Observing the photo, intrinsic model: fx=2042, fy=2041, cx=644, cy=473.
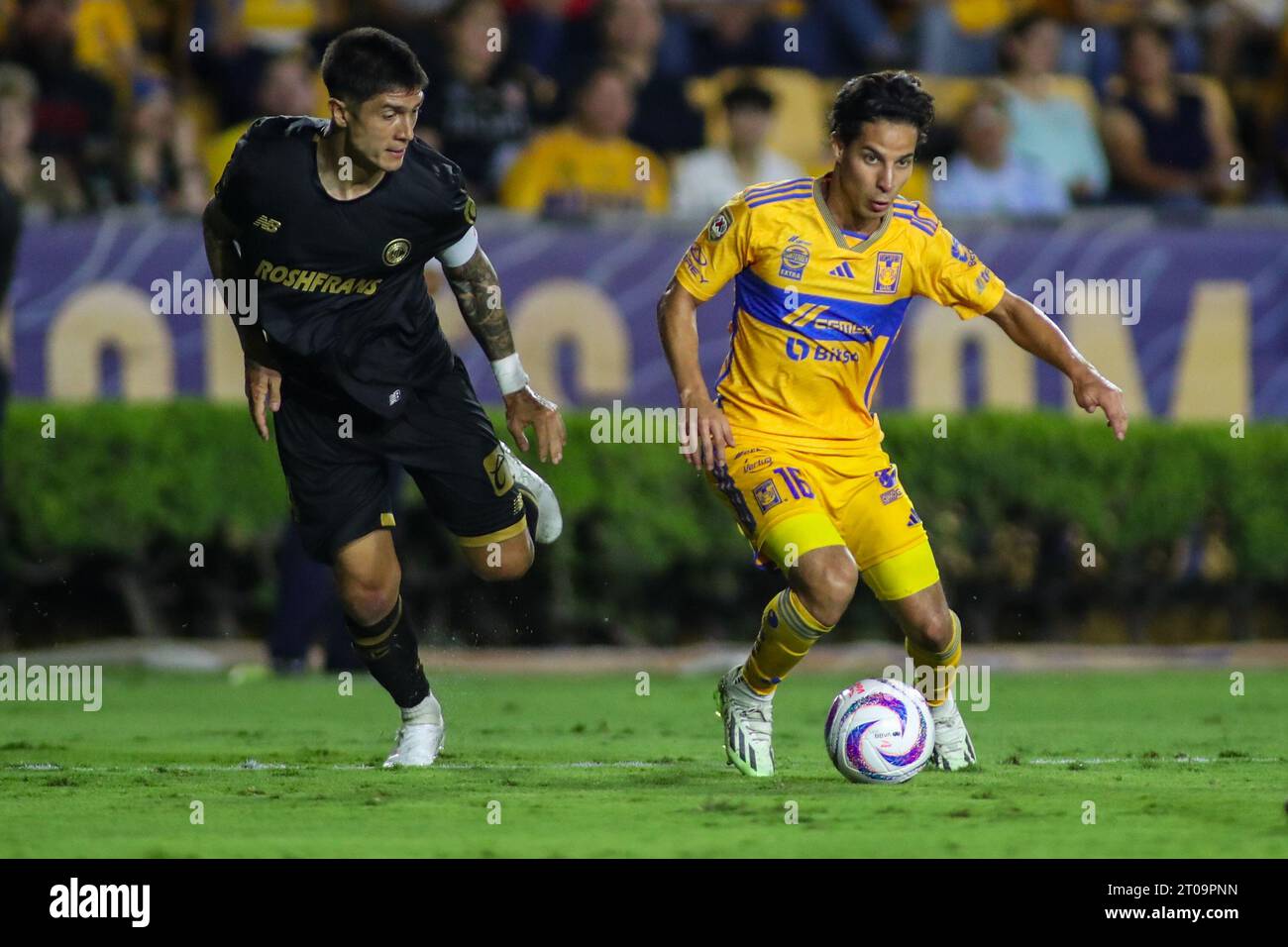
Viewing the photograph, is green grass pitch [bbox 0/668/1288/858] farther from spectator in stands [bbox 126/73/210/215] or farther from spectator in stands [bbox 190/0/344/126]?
spectator in stands [bbox 190/0/344/126]

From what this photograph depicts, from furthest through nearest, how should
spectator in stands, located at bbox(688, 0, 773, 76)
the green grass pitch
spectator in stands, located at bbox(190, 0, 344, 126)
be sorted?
spectator in stands, located at bbox(688, 0, 773, 76) < spectator in stands, located at bbox(190, 0, 344, 126) < the green grass pitch

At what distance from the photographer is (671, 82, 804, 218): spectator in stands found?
47.8 feet

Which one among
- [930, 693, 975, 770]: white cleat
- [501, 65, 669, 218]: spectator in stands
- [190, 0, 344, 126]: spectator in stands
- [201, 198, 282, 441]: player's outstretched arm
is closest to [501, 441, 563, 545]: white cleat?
[201, 198, 282, 441]: player's outstretched arm

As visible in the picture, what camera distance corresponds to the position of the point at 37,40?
14523 millimetres

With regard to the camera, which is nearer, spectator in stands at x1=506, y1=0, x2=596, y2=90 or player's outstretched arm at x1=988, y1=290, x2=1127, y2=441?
player's outstretched arm at x1=988, y1=290, x2=1127, y2=441

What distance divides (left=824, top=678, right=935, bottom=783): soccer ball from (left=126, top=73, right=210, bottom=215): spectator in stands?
7564 millimetres

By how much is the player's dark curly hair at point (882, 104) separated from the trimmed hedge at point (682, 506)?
5.75 metres

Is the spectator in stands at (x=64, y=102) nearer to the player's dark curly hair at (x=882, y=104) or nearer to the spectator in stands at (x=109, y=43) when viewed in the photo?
the spectator in stands at (x=109, y=43)

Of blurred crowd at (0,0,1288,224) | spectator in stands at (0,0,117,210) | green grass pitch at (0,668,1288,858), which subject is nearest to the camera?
green grass pitch at (0,668,1288,858)

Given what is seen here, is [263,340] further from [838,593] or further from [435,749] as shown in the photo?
[838,593]

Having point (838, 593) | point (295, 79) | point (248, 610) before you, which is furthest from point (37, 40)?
point (838, 593)

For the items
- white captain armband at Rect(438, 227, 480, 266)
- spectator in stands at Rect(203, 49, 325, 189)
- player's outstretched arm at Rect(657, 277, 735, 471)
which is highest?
spectator in stands at Rect(203, 49, 325, 189)

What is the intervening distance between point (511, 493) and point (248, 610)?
5361mm

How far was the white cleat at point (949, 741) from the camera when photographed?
303 inches
